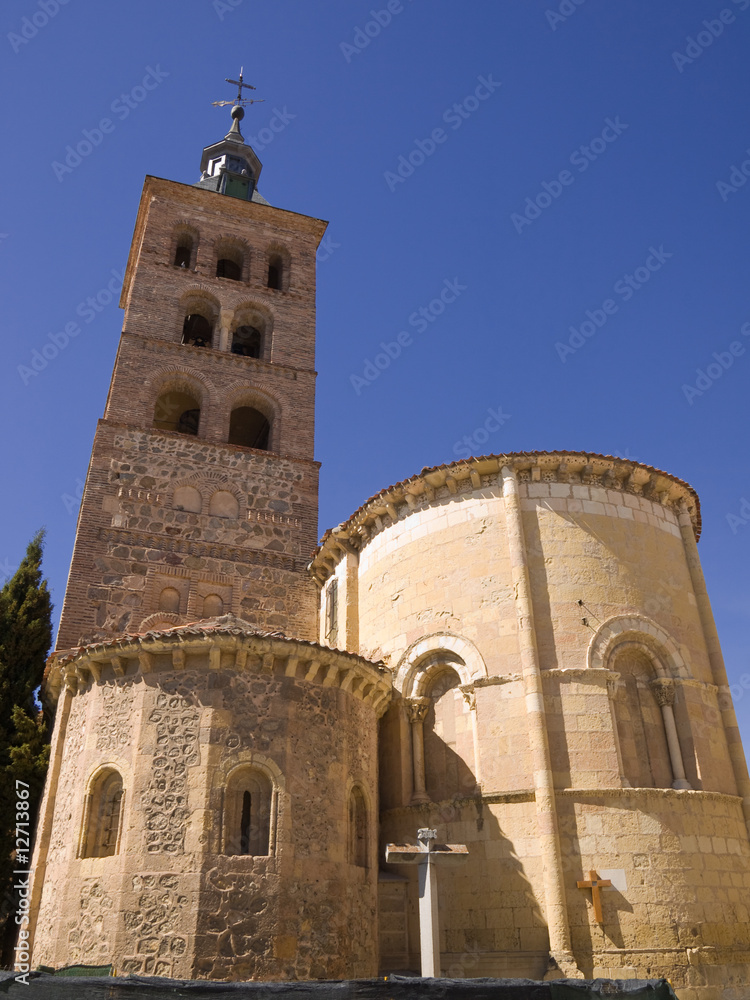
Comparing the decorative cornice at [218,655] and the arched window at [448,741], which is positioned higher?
the decorative cornice at [218,655]

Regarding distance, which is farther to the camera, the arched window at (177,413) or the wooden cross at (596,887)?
the arched window at (177,413)

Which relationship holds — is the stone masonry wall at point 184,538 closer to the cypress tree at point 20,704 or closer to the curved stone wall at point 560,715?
the cypress tree at point 20,704

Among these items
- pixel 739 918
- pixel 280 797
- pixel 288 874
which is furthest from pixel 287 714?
pixel 739 918

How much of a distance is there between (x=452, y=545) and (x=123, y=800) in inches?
291

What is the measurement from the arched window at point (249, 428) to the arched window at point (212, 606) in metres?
6.72

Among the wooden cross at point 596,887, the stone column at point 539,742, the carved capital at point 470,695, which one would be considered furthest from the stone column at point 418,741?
the wooden cross at point 596,887

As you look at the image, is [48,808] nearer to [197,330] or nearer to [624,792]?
[624,792]

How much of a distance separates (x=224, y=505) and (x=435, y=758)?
379 inches

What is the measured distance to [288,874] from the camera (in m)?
11.8

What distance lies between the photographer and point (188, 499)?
21578 mm

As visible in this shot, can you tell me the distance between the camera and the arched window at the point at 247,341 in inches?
1041

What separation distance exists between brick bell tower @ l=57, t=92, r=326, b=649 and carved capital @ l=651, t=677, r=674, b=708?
27.6 ft

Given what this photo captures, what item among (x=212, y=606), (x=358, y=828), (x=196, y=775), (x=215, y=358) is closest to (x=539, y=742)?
(x=358, y=828)

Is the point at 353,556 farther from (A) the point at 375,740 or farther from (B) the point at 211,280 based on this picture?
(B) the point at 211,280
